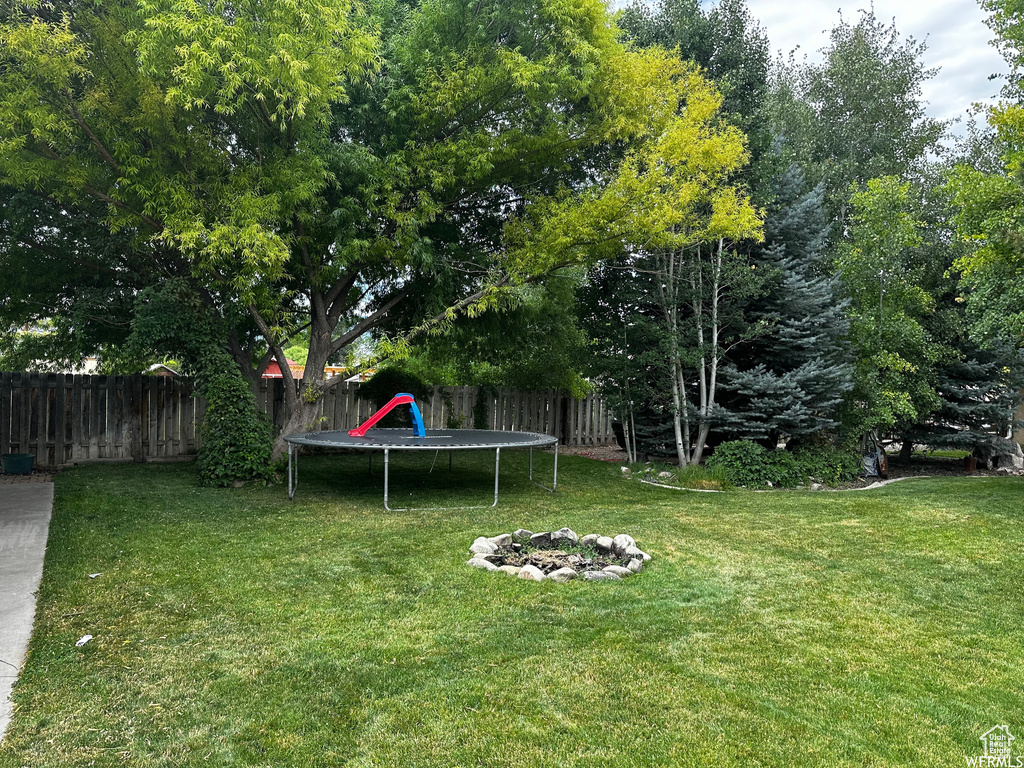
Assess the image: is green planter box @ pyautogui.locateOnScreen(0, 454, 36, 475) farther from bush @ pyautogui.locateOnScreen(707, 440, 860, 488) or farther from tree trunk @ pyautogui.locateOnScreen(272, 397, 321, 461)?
bush @ pyautogui.locateOnScreen(707, 440, 860, 488)

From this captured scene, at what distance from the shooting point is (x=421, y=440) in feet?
23.0

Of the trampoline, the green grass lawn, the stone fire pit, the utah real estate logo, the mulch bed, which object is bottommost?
the utah real estate logo

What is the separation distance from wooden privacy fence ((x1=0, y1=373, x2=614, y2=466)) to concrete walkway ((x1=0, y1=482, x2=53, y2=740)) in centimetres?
197

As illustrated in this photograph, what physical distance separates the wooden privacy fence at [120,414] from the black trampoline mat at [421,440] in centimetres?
151

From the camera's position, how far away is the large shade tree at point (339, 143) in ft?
19.8

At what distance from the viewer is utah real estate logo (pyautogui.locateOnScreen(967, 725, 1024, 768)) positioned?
1976 millimetres

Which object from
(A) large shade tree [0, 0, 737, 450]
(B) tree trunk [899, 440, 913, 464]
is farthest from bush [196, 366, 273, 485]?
(B) tree trunk [899, 440, 913, 464]

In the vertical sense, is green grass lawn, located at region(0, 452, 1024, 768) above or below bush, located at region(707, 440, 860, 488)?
below

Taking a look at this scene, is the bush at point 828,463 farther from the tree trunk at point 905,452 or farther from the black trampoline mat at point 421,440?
the black trampoline mat at point 421,440

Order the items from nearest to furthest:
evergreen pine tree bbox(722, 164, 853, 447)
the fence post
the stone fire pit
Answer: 1. the stone fire pit
2. evergreen pine tree bbox(722, 164, 853, 447)
3. the fence post

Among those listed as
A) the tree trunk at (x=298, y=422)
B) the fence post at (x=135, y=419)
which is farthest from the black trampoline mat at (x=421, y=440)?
the fence post at (x=135, y=419)

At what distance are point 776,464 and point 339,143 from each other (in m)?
7.02

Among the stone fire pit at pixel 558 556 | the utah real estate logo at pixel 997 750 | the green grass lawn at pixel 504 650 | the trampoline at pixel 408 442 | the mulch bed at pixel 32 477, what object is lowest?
the utah real estate logo at pixel 997 750

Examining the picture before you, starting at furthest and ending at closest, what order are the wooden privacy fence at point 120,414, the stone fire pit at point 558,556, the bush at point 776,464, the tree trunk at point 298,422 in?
A: 1. the bush at point 776,464
2. the tree trunk at point 298,422
3. the wooden privacy fence at point 120,414
4. the stone fire pit at point 558,556
